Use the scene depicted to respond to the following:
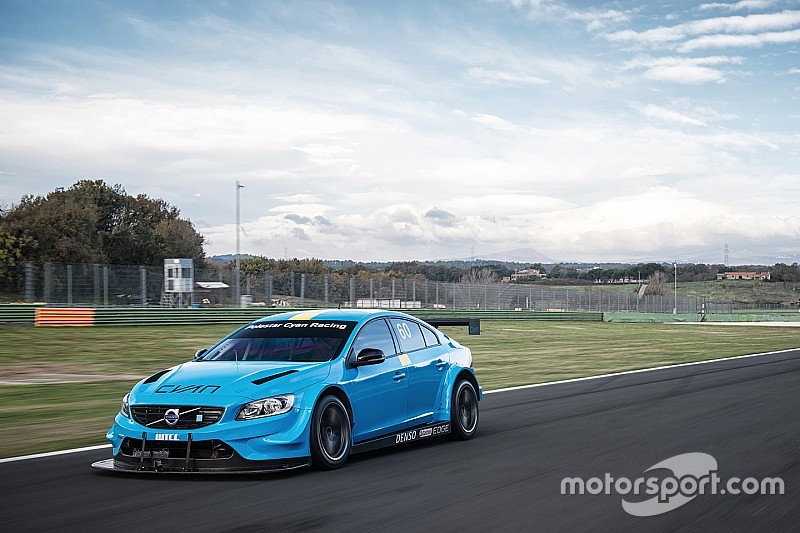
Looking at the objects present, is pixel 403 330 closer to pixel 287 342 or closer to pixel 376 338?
pixel 376 338

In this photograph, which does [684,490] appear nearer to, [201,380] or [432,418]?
[432,418]

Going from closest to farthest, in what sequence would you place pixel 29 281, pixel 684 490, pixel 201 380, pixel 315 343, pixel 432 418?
pixel 684 490
pixel 201 380
pixel 315 343
pixel 432 418
pixel 29 281

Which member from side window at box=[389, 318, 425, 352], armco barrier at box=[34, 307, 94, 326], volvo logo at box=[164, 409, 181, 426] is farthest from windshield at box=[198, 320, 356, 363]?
armco barrier at box=[34, 307, 94, 326]

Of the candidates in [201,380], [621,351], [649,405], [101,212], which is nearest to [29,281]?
[621,351]

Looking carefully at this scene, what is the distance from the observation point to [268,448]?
27.5 feet

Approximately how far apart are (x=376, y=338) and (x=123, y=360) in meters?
19.0

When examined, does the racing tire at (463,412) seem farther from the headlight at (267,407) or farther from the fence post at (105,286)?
the fence post at (105,286)

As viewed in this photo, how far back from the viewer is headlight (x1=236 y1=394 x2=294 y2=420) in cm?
839

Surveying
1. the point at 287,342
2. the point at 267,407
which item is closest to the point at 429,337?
the point at 287,342

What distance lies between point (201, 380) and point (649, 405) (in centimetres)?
827

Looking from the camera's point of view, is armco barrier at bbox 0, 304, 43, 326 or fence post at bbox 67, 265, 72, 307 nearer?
armco barrier at bbox 0, 304, 43, 326

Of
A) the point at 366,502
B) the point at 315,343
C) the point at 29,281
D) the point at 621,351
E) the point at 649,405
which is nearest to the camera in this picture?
the point at 366,502

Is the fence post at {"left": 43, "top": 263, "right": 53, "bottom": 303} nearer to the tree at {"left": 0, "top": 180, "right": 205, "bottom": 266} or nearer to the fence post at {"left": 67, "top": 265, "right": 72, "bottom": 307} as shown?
the fence post at {"left": 67, "top": 265, "right": 72, "bottom": 307}

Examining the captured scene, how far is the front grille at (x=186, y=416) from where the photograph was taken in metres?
8.30
